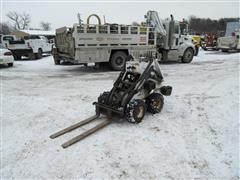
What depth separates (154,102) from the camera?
468cm

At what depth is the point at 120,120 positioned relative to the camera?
448 centimetres

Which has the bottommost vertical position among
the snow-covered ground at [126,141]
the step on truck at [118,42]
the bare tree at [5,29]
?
the snow-covered ground at [126,141]

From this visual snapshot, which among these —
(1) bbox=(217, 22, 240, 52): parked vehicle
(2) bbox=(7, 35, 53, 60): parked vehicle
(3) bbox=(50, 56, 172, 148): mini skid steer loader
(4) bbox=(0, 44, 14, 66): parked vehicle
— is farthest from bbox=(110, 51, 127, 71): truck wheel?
(1) bbox=(217, 22, 240, 52): parked vehicle

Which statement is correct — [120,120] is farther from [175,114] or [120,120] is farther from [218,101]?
[218,101]

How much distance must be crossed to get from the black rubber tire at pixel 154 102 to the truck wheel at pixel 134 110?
49 centimetres

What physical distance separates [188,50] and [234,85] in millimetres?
6277

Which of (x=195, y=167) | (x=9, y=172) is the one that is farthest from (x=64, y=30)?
(x=195, y=167)

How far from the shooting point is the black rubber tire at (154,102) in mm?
4672

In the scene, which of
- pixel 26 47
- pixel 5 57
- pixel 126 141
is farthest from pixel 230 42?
pixel 126 141

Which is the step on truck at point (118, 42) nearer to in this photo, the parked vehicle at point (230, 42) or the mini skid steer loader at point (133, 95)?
the mini skid steer loader at point (133, 95)

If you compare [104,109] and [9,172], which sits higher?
[104,109]

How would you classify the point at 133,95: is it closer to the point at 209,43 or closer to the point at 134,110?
the point at 134,110

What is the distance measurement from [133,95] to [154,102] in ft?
2.02

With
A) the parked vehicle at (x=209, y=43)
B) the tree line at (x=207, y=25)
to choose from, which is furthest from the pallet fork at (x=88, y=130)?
the tree line at (x=207, y=25)
